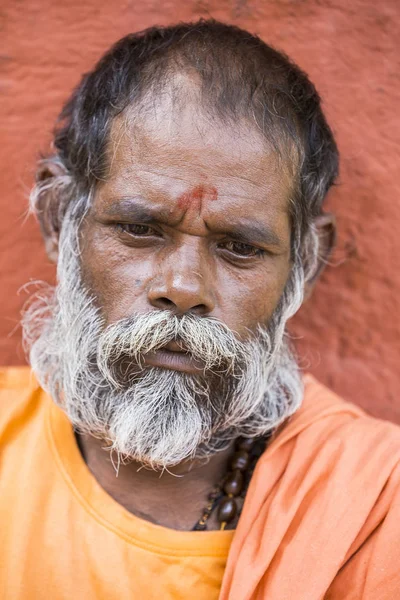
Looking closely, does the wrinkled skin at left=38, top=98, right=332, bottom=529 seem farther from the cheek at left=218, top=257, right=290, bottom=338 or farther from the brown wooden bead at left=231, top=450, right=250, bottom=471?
the brown wooden bead at left=231, top=450, right=250, bottom=471

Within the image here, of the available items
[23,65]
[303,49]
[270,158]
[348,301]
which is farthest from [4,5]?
[348,301]

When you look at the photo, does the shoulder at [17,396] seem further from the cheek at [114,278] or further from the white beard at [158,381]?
the cheek at [114,278]

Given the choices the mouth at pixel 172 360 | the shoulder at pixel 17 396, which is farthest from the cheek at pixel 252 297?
the shoulder at pixel 17 396

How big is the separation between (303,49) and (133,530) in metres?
1.51

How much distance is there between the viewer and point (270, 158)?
1.58 m

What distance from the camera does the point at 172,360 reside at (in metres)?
1.53

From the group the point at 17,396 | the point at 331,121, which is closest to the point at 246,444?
the point at 17,396

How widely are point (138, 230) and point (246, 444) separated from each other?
0.69 metres

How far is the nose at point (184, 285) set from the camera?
1.46m

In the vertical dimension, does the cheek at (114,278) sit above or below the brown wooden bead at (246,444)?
above

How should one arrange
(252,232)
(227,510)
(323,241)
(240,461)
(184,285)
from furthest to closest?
(323,241)
(240,461)
(227,510)
(252,232)
(184,285)

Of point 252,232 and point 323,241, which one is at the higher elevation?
point 252,232

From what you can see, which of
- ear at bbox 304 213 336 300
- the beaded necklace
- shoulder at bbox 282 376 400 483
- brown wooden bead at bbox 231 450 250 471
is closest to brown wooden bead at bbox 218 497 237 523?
the beaded necklace

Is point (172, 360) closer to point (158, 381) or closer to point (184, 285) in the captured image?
point (158, 381)
